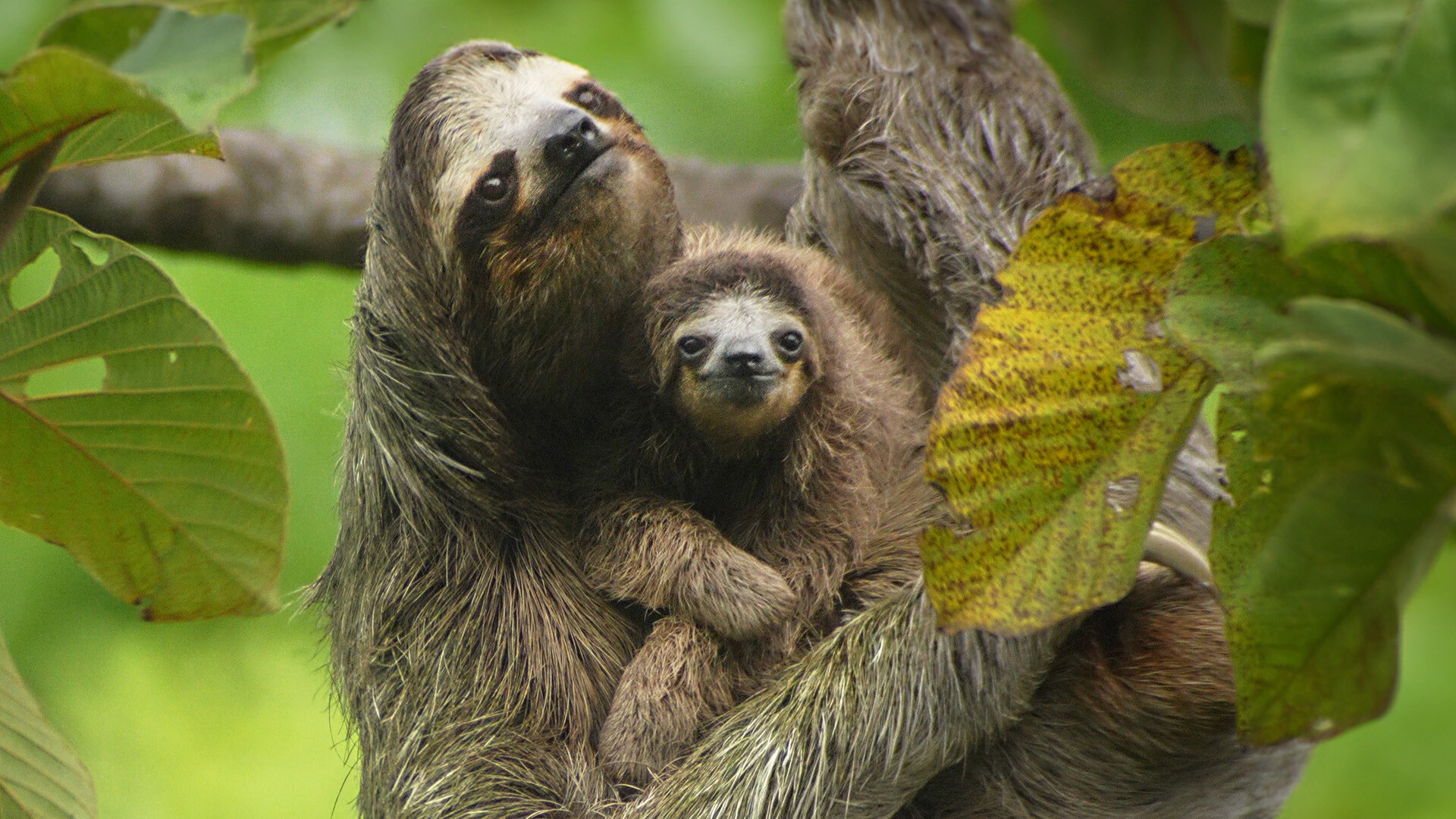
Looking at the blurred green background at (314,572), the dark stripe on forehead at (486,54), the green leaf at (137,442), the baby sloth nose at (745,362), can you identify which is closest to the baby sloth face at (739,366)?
the baby sloth nose at (745,362)

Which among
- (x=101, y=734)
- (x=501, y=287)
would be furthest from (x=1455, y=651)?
(x=101, y=734)

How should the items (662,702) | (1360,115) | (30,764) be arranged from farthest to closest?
1. (662,702)
2. (30,764)
3. (1360,115)

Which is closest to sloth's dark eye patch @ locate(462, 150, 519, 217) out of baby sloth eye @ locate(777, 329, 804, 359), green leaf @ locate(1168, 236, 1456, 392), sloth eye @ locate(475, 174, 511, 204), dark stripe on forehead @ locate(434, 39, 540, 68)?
sloth eye @ locate(475, 174, 511, 204)

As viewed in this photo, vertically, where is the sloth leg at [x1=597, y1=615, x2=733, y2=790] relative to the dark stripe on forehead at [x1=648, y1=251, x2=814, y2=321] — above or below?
below

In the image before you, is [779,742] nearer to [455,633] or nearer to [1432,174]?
[455,633]

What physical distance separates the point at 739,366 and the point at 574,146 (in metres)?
0.77

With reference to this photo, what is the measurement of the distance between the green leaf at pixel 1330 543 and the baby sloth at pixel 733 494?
1783 millimetres

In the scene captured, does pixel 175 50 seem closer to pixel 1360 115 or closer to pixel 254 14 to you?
pixel 254 14

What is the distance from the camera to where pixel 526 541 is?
3723 mm

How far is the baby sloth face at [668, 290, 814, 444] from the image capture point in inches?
137

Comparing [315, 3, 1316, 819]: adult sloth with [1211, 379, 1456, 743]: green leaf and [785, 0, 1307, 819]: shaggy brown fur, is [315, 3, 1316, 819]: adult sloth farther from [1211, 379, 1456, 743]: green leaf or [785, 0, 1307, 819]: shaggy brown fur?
[1211, 379, 1456, 743]: green leaf

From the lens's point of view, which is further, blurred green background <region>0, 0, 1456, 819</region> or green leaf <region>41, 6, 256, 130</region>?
blurred green background <region>0, 0, 1456, 819</region>

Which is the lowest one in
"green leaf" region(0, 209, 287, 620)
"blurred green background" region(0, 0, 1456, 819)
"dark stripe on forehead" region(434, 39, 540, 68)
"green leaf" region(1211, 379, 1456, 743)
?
"blurred green background" region(0, 0, 1456, 819)

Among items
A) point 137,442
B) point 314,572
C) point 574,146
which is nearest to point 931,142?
point 574,146
